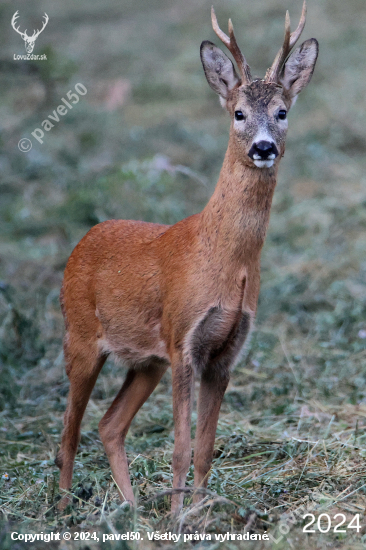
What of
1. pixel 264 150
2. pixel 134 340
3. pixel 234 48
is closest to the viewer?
pixel 264 150

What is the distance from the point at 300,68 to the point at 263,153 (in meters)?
0.88

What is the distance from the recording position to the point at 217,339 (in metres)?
4.34

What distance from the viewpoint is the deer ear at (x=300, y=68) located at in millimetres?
4598

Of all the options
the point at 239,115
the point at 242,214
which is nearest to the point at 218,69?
the point at 239,115

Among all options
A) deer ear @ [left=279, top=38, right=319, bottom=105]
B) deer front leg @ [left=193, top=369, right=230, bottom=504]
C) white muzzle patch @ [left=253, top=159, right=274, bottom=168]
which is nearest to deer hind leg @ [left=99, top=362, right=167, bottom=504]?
deer front leg @ [left=193, top=369, right=230, bottom=504]

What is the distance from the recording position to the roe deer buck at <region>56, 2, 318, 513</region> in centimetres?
427

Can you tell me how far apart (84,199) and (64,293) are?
291 centimetres

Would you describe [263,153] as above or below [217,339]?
above

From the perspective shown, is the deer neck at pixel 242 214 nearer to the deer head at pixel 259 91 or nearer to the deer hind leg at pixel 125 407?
the deer head at pixel 259 91

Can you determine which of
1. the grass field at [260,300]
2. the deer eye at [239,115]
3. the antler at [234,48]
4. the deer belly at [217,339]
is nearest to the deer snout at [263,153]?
the deer eye at [239,115]

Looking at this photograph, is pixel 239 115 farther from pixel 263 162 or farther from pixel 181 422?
pixel 181 422

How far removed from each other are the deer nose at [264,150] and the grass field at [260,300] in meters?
1.91

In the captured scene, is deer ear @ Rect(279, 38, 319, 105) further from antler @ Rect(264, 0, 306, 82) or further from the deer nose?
the deer nose

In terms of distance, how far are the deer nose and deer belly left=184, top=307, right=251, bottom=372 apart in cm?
91
